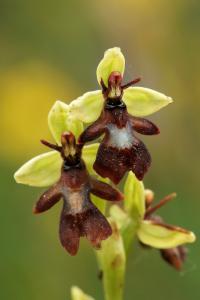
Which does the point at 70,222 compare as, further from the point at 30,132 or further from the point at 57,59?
the point at 57,59

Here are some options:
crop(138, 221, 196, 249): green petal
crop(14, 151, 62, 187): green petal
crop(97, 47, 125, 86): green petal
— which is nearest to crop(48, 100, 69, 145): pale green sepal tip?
crop(14, 151, 62, 187): green petal

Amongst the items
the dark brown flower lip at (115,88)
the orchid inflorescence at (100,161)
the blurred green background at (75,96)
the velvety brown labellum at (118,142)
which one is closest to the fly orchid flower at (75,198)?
the orchid inflorescence at (100,161)

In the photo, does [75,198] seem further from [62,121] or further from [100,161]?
[62,121]

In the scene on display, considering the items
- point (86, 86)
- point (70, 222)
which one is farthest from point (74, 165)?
point (86, 86)

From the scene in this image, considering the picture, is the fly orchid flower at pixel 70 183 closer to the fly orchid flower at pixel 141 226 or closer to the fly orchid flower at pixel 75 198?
the fly orchid flower at pixel 75 198

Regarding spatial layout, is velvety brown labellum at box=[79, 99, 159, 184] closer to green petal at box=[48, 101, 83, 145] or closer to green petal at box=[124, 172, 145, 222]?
green petal at box=[48, 101, 83, 145]

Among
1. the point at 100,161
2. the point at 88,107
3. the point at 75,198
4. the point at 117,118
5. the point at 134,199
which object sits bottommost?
the point at 134,199

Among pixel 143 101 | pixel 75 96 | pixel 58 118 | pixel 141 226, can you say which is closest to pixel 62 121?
pixel 58 118
